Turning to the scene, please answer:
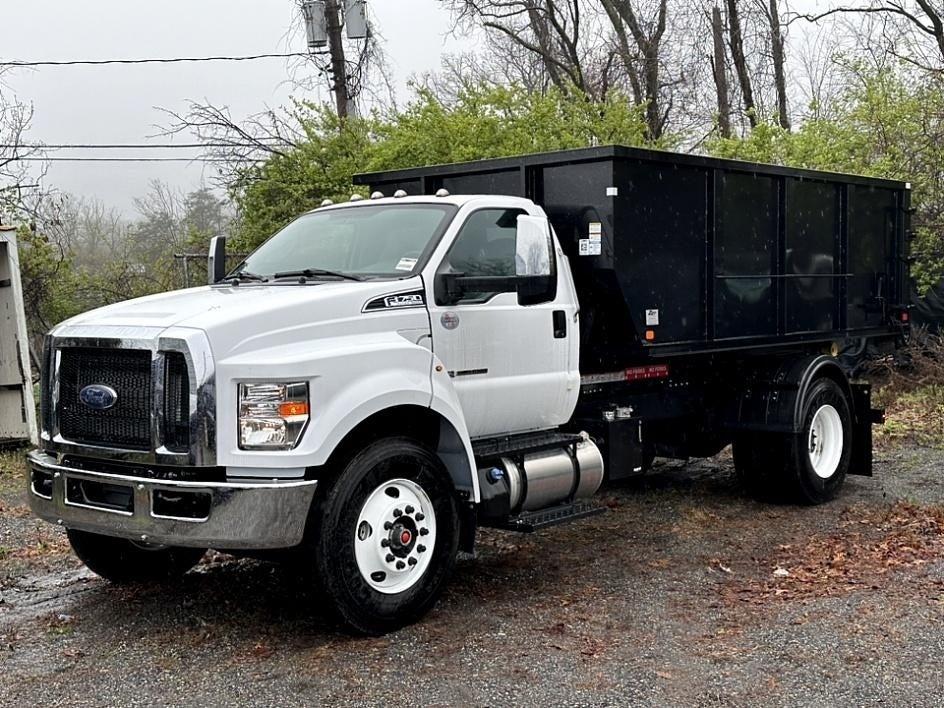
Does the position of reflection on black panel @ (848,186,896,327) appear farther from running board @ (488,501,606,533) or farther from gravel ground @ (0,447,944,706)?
running board @ (488,501,606,533)

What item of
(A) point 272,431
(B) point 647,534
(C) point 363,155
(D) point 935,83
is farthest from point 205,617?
(D) point 935,83

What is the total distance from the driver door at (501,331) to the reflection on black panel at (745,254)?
177cm

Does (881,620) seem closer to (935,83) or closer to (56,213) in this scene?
(935,83)

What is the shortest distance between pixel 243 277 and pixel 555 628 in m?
2.82

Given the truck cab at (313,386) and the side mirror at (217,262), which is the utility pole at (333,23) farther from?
the truck cab at (313,386)

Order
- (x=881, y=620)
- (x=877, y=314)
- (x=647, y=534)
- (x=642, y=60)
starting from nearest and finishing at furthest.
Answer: (x=881, y=620), (x=647, y=534), (x=877, y=314), (x=642, y=60)

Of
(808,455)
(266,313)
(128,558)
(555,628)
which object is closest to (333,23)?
(808,455)

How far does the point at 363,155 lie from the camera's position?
52.4 feet

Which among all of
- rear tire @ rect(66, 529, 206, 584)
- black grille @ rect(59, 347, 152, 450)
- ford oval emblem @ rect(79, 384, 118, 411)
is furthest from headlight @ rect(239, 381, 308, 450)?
rear tire @ rect(66, 529, 206, 584)

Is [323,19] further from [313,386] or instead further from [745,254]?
[313,386]

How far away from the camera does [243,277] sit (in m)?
6.80

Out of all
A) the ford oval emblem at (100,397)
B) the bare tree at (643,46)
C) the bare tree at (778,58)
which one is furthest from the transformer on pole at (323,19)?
the ford oval emblem at (100,397)

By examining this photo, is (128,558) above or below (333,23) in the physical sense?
below

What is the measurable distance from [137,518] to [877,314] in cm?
733
